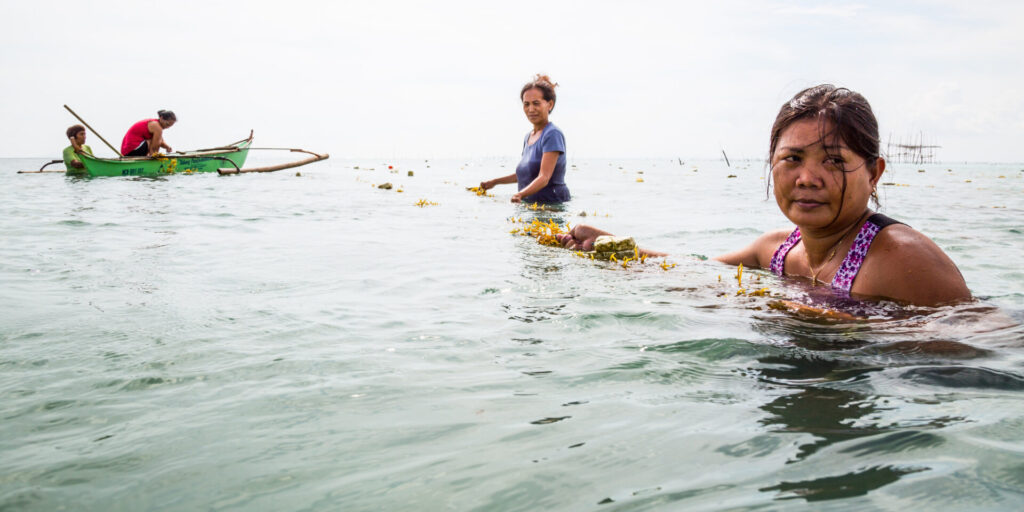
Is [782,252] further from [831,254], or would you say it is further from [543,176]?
[543,176]

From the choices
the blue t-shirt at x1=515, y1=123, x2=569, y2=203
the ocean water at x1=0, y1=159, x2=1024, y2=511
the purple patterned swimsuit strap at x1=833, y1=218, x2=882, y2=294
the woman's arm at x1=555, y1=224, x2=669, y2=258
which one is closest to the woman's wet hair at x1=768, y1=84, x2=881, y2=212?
the purple patterned swimsuit strap at x1=833, y1=218, x2=882, y2=294

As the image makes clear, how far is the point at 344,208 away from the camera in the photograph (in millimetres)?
9930

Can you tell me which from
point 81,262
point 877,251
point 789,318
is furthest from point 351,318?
point 81,262

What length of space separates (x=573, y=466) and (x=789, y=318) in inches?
72.2

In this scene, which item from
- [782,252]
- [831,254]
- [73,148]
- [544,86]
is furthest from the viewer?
[73,148]

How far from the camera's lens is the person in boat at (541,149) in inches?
340

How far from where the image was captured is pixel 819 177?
2.83 meters

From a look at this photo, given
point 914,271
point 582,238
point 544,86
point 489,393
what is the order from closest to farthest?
point 489,393, point 914,271, point 582,238, point 544,86

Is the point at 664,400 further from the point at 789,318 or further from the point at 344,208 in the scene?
the point at 344,208

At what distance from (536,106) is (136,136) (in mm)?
15617

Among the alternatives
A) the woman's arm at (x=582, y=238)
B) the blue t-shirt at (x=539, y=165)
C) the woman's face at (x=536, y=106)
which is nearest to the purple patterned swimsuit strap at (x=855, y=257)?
the woman's arm at (x=582, y=238)

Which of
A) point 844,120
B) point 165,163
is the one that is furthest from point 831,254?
point 165,163

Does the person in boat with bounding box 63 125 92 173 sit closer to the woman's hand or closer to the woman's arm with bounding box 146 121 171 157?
the woman's arm with bounding box 146 121 171 157

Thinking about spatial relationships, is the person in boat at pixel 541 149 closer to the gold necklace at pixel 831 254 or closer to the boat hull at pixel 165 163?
the gold necklace at pixel 831 254
